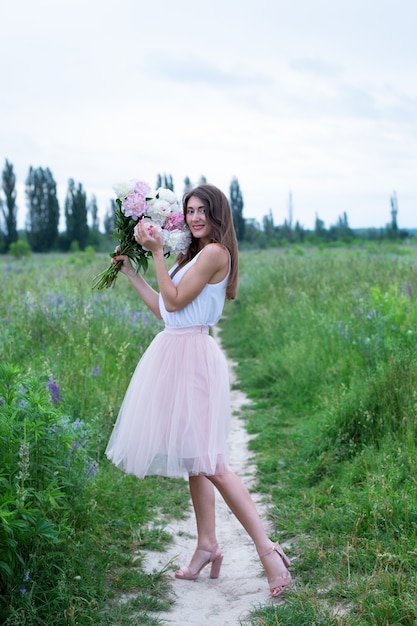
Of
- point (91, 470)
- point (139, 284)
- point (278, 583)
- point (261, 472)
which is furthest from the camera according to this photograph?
point (261, 472)

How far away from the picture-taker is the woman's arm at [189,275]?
3590 mm

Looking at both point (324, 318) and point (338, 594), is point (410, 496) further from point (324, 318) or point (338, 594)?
point (324, 318)

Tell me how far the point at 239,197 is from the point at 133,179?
6206 cm

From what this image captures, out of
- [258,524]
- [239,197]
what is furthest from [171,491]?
[239,197]

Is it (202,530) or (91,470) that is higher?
(91,470)

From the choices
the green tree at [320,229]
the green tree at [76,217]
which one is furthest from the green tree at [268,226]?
the green tree at [76,217]

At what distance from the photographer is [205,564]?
154 inches

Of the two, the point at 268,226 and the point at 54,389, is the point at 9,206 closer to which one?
the point at 268,226

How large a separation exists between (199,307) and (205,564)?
1.44m

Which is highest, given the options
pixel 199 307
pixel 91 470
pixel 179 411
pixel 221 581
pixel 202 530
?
pixel 199 307

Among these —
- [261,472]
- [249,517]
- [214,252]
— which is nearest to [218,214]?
[214,252]

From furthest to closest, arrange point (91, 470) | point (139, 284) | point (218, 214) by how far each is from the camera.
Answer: point (91, 470) < point (139, 284) < point (218, 214)

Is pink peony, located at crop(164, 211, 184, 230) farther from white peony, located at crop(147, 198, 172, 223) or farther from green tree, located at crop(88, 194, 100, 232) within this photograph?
green tree, located at crop(88, 194, 100, 232)

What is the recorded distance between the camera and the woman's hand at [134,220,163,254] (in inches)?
144
